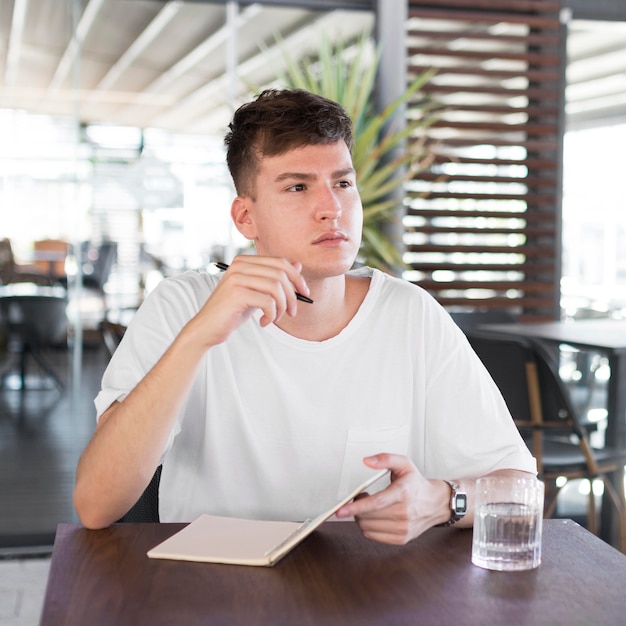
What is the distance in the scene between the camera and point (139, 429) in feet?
4.85

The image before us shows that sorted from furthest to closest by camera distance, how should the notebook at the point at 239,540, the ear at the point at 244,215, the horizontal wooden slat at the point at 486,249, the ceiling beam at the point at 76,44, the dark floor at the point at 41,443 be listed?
the ceiling beam at the point at 76,44 < the horizontal wooden slat at the point at 486,249 < the dark floor at the point at 41,443 < the ear at the point at 244,215 < the notebook at the point at 239,540

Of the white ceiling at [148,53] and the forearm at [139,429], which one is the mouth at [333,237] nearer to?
the forearm at [139,429]

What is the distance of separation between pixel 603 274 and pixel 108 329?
4.93 m

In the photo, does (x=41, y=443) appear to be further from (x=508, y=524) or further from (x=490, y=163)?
(x=508, y=524)

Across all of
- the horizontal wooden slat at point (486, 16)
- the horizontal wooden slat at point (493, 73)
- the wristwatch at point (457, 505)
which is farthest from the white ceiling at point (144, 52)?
the wristwatch at point (457, 505)

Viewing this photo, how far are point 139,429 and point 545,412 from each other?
2198mm

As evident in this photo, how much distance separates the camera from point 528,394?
3.37m

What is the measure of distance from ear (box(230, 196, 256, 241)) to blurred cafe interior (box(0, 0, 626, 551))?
3.31 metres

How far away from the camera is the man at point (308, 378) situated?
5.47 feet

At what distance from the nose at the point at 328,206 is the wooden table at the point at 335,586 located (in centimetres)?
58

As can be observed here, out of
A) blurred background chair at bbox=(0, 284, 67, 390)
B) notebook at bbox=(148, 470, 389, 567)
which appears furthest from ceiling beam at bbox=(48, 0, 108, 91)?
notebook at bbox=(148, 470, 389, 567)

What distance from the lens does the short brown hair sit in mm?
1739

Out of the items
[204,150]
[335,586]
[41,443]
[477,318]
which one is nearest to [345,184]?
[335,586]

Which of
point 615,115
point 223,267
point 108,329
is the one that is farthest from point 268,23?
point 223,267
